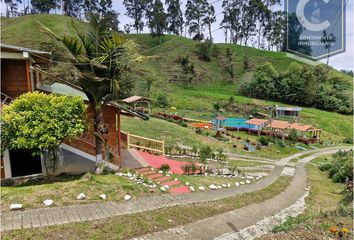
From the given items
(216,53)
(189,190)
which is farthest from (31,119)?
(216,53)

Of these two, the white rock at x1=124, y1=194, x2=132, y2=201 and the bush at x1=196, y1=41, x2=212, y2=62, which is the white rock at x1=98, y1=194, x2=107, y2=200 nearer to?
the white rock at x1=124, y1=194, x2=132, y2=201

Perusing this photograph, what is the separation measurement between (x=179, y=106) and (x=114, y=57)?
35513mm

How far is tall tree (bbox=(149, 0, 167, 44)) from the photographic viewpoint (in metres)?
79.1

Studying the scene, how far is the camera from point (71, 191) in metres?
8.31

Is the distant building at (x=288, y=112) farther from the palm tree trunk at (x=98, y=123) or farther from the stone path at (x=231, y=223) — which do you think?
the palm tree trunk at (x=98, y=123)

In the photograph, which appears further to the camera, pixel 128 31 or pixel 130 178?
pixel 128 31

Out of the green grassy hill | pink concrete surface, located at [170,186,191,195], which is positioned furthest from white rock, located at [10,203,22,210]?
the green grassy hill

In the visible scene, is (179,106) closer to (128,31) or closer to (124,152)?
(124,152)

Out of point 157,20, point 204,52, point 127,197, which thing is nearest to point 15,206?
point 127,197

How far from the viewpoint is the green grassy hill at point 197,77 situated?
44.4 m

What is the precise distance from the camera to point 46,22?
69312mm

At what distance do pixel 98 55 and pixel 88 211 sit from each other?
532 centimetres

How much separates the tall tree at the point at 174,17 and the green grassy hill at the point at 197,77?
282 inches

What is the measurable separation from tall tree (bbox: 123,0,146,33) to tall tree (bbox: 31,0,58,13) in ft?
70.6
